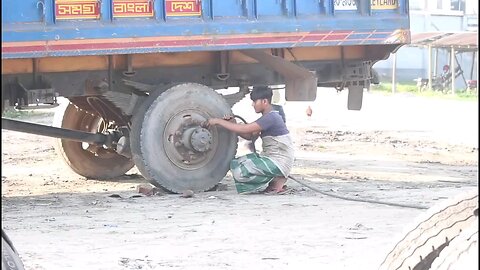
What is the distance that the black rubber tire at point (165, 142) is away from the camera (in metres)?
9.61

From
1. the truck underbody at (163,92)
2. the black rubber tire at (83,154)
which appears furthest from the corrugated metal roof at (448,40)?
the black rubber tire at (83,154)

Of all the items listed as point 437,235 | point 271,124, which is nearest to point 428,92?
point 271,124

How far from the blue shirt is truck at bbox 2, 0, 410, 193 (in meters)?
0.47

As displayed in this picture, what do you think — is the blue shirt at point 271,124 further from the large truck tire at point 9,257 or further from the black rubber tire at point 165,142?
the large truck tire at point 9,257

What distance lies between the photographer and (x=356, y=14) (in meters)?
10.6

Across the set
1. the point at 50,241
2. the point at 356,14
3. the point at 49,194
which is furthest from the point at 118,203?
the point at 356,14

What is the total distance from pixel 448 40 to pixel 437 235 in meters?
26.8

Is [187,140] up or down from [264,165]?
up

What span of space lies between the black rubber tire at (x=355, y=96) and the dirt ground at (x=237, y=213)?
2.59ft

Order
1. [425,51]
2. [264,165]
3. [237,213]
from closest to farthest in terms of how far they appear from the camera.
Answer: [237,213], [264,165], [425,51]

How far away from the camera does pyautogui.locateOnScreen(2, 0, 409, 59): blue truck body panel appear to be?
29.1 feet

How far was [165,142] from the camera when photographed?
9.72m

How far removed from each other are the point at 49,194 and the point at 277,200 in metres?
2.42

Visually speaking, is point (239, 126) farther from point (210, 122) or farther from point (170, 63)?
point (170, 63)
